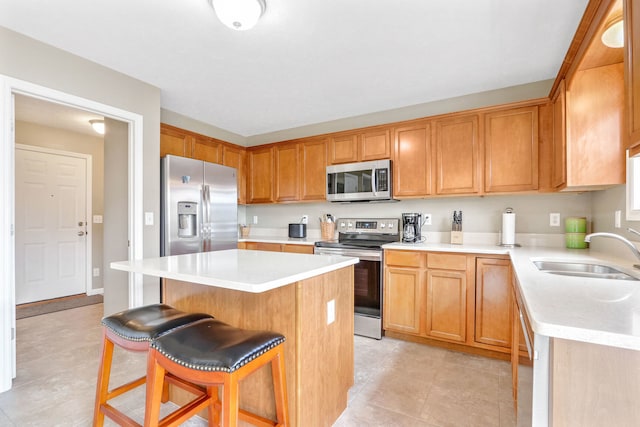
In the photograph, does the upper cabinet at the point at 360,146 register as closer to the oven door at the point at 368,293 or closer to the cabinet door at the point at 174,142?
the oven door at the point at 368,293

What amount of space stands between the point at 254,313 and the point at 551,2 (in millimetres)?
2415

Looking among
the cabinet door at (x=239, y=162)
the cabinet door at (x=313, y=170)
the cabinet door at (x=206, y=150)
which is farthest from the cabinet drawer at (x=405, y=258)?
the cabinet door at (x=206, y=150)

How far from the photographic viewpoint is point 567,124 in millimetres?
1997

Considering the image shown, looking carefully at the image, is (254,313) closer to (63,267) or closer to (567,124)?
(567,124)

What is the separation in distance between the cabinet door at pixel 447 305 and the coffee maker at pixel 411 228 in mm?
556

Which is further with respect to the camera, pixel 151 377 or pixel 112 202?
pixel 112 202

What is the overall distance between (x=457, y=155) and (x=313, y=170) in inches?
66.0

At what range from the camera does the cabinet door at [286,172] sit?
3934 mm

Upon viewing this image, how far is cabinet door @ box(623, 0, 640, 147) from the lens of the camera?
1.06 meters

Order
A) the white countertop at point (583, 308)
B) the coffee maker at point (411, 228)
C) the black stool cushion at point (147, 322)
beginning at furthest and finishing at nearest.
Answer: the coffee maker at point (411, 228) → the black stool cushion at point (147, 322) → the white countertop at point (583, 308)

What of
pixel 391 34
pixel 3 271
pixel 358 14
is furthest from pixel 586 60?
pixel 3 271

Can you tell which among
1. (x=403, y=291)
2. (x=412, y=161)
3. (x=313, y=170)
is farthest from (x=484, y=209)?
(x=313, y=170)

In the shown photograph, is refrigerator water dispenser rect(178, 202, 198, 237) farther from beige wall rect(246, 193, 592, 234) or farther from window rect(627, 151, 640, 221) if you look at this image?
window rect(627, 151, 640, 221)

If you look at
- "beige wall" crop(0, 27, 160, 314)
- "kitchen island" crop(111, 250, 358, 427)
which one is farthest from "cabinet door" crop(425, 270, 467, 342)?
"beige wall" crop(0, 27, 160, 314)
